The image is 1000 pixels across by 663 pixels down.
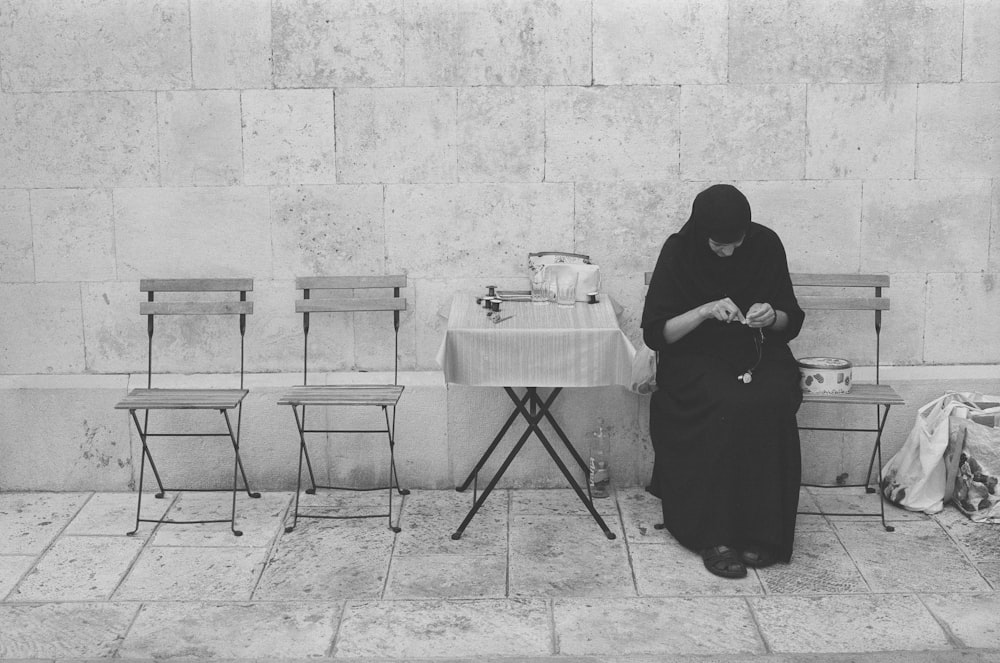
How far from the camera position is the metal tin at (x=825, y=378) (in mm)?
5250

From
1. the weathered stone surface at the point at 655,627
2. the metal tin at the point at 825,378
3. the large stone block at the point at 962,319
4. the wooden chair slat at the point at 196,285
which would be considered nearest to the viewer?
the weathered stone surface at the point at 655,627

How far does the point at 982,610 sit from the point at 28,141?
475cm

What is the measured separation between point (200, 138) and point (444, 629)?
2739 mm

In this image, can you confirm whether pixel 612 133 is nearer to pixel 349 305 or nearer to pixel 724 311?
pixel 724 311

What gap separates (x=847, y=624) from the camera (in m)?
4.36

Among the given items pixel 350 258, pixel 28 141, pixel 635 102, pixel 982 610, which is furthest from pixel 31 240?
pixel 982 610

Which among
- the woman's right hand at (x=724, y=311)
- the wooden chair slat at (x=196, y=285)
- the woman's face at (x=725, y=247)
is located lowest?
the woman's right hand at (x=724, y=311)

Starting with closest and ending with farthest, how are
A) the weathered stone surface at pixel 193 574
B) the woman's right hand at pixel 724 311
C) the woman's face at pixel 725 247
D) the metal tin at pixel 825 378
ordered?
the weathered stone surface at pixel 193 574, the woman's right hand at pixel 724 311, the woman's face at pixel 725 247, the metal tin at pixel 825 378

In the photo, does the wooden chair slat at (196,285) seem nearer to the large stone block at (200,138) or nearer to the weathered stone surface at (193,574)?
the large stone block at (200,138)

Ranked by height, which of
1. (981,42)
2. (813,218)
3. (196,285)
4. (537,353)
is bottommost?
(537,353)

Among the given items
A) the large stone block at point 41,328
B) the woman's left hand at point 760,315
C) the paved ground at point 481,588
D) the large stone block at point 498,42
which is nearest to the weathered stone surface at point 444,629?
the paved ground at point 481,588

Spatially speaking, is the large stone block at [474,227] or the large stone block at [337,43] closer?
the large stone block at [337,43]

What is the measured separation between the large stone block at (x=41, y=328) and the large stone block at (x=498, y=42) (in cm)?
205

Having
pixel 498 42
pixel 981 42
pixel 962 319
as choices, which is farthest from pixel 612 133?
pixel 962 319
